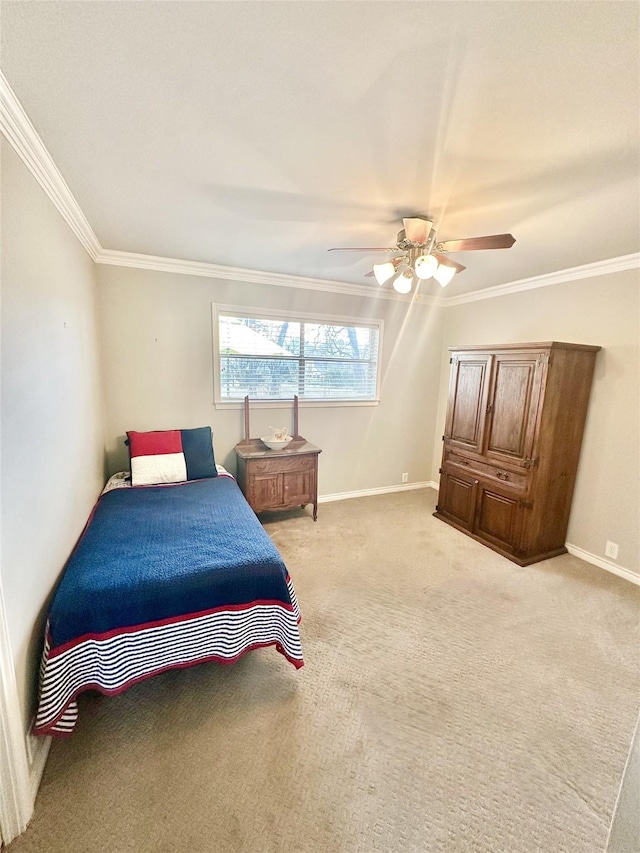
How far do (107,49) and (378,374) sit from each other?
3.43 metres

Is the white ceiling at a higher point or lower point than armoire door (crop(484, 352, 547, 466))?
higher

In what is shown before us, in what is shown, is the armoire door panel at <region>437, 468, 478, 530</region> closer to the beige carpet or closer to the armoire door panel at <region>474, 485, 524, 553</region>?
the armoire door panel at <region>474, 485, 524, 553</region>

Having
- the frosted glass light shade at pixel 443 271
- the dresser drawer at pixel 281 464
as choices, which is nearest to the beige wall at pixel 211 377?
the dresser drawer at pixel 281 464

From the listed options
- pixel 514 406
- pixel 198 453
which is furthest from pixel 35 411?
pixel 514 406

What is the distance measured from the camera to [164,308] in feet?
10.4

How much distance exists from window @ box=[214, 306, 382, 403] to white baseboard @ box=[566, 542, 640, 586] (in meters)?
2.44

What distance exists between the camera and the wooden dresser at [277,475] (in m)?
3.25

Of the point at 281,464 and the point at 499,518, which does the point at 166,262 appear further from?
the point at 499,518

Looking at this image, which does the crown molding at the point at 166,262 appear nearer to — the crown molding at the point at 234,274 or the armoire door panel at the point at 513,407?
the crown molding at the point at 234,274

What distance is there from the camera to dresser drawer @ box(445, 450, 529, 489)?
2896 millimetres

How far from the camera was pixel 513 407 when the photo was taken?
2.91 m

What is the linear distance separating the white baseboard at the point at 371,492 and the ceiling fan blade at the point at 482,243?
290 centimetres

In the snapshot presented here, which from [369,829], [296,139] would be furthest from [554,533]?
[296,139]

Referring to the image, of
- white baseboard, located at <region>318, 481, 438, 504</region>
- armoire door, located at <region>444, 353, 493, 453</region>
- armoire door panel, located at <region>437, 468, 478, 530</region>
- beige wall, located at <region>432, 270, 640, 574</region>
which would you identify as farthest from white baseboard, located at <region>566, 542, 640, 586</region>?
white baseboard, located at <region>318, 481, 438, 504</region>
